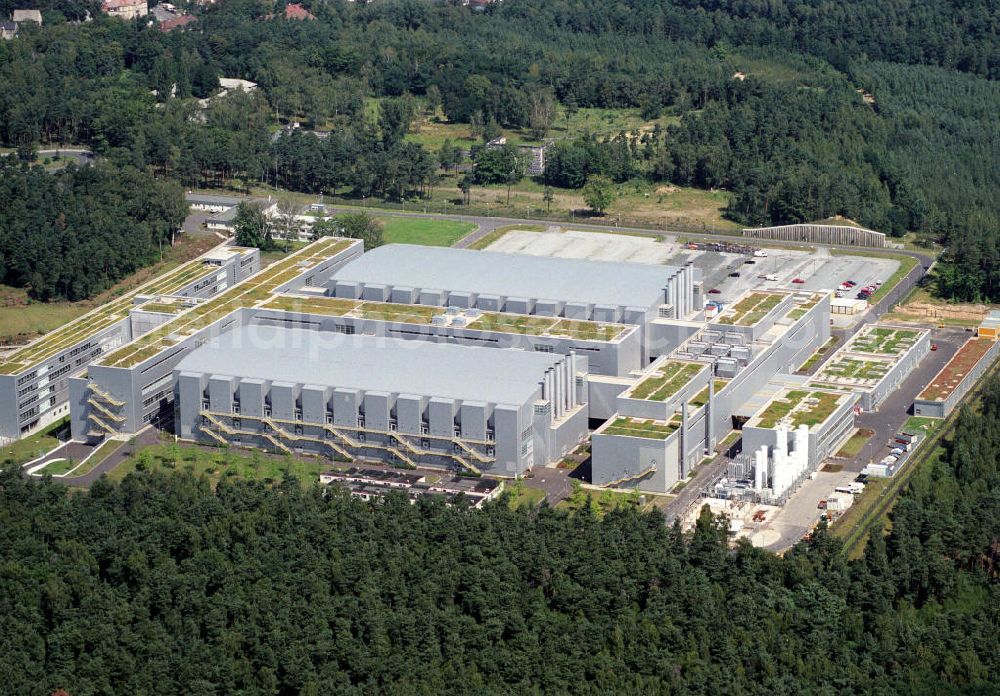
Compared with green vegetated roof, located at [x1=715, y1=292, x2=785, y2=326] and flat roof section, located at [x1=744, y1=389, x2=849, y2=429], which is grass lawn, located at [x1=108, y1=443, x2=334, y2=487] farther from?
green vegetated roof, located at [x1=715, y1=292, x2=785, y2=326]

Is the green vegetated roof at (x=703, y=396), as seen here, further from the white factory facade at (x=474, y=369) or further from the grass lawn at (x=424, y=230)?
the grass lawn at (x=424, y=230)

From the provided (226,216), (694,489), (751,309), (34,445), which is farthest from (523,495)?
(226,216)

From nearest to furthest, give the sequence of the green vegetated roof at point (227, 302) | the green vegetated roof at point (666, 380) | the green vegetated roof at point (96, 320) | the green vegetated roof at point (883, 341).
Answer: the green vegetated roof at point (666, 380) < the green vegetated roof at point (227, 302) < the green vegetated roof at point (96, 320) < the green vegetated roof at point (883, 341)

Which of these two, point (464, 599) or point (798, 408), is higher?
point (798, 408)

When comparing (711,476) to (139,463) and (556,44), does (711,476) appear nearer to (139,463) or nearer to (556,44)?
(139,463)

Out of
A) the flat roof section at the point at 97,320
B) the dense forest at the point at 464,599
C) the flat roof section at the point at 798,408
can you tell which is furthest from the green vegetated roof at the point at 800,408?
the flat roof section at the point at 97,320

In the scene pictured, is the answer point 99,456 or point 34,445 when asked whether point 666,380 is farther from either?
point 34,445

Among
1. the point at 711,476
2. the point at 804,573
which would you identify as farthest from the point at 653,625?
the point at 711,476
